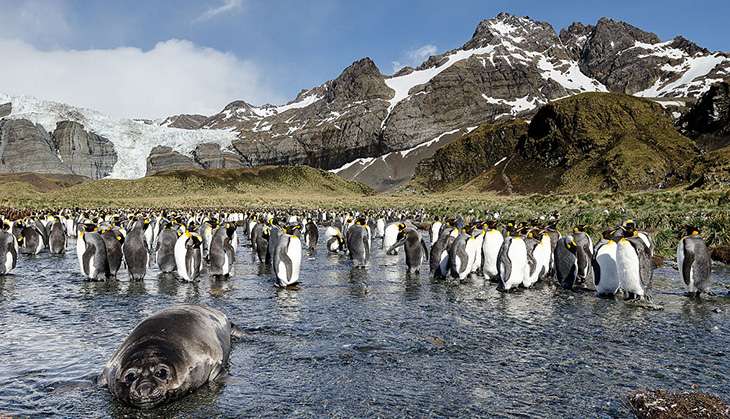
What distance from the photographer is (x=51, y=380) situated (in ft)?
19.0

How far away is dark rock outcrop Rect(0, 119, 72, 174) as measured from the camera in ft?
381

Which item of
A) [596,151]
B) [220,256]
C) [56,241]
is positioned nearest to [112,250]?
[220,256]

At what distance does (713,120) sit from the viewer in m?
91.2

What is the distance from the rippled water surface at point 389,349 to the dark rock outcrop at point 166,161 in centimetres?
11613

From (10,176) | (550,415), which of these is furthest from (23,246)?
(10,176)

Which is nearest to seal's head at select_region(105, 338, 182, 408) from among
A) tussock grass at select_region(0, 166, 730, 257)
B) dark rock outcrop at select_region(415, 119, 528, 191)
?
tussock grass at select_region(0, 166, 730, 257)

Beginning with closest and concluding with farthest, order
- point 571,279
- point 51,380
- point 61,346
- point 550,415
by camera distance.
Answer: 1. point 550,415
2. point 51,380
3. point 61,346
4. point 571,279

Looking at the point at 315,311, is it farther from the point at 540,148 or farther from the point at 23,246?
the point at 540,148

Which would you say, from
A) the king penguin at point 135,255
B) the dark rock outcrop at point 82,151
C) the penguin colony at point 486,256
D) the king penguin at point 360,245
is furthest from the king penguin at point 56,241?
the dark rock outcrop at point 82,151

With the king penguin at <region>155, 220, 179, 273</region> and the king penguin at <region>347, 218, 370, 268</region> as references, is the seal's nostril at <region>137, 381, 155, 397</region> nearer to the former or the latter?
the king penguin at <region>155, 220, 179, 273</region>

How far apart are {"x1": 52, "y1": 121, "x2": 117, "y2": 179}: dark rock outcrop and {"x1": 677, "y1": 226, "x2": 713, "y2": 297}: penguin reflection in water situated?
130m

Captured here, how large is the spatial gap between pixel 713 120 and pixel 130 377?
10590 centimetres

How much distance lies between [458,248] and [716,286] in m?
5.42

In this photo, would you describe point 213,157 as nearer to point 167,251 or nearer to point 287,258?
point 167,251
